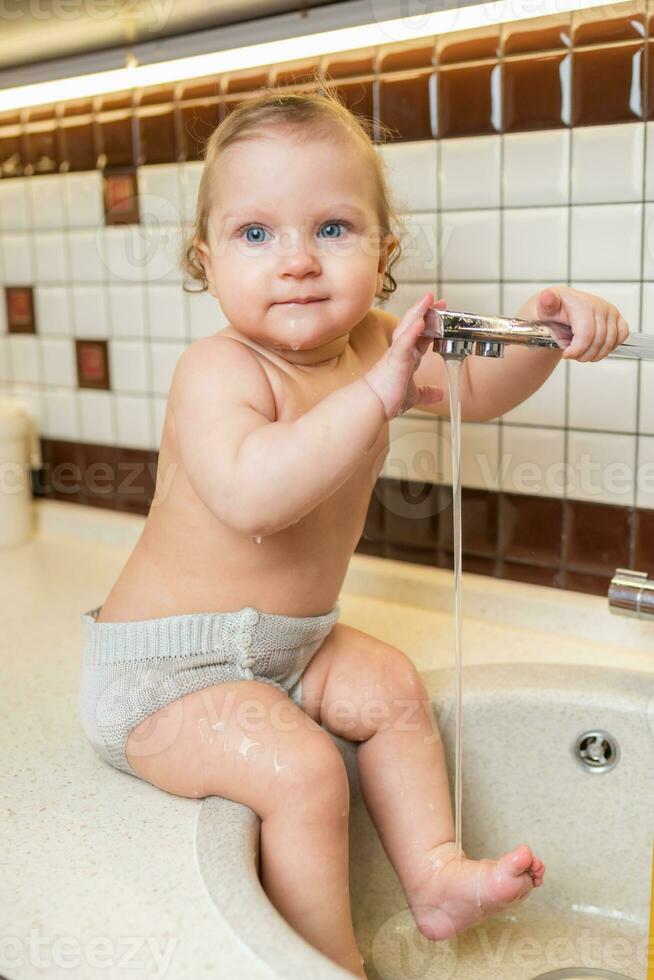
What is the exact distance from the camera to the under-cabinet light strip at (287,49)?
0.93 meters

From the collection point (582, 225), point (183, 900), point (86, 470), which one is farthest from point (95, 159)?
point (183, 900)

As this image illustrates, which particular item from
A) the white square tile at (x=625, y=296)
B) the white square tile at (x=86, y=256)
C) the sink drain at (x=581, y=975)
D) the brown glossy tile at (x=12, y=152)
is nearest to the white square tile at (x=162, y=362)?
the white square tile at (x=86, y=256)

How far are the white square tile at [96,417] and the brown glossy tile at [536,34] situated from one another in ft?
2.19

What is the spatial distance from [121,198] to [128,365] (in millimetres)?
210

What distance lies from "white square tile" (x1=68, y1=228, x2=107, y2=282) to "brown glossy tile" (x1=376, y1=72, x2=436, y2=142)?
17.4 inches

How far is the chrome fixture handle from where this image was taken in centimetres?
78

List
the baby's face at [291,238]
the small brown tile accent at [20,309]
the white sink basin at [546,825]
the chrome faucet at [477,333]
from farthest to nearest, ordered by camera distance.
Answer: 1. the small brown tile accent at [20,309]
2. the white sink basin at [546,825]
3. the baby's face at [291,238]
4. the chrome faucet at [477,333]

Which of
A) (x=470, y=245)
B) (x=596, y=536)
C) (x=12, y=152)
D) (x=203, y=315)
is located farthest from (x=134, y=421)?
(x=596, y=536)

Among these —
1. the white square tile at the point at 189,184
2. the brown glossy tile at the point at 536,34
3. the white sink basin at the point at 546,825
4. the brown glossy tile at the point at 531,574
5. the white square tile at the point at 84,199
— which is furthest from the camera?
the white square tile at the point at 84,199

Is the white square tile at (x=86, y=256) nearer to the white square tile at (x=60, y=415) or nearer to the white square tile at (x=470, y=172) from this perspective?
the white square tile at (x=60, y=415)

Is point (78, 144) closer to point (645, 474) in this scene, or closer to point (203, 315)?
point (203, 315)

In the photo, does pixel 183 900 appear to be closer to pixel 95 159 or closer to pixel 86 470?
pixel 86 470

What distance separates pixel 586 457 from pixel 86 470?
2.29 feet

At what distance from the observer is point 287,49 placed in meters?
1.04
